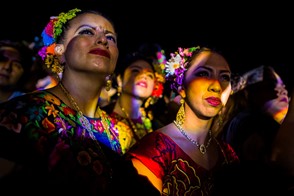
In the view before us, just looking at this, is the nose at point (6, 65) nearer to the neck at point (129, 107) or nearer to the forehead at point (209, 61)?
the neck at point (129, 107)

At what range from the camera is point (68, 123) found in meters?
1.81

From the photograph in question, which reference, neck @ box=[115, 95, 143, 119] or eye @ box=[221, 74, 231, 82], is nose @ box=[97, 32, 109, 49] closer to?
eye @ box=[221, 74, 231, 82]

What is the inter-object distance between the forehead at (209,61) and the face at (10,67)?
8.05 ft

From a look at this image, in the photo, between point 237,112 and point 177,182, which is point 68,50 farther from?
point 237,112

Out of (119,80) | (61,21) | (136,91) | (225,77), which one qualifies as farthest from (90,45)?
(119,80)

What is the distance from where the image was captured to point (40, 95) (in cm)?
180

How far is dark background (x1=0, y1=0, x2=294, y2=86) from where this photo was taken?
540 cm

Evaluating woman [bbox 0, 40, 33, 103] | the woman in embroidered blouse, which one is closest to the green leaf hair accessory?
woman [bbox 0, 40, 33, 103]

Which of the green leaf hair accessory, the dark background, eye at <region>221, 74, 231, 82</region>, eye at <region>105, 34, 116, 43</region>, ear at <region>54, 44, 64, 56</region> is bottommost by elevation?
eye at <region>221, 74, 231, 82</region>

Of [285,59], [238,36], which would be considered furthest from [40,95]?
[285,59]

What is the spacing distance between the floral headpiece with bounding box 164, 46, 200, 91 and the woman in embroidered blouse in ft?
4.49

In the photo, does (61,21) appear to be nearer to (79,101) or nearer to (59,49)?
(59,49)

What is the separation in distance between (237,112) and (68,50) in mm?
2328

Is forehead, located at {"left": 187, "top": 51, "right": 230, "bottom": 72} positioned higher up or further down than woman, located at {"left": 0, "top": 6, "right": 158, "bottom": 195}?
higher up
